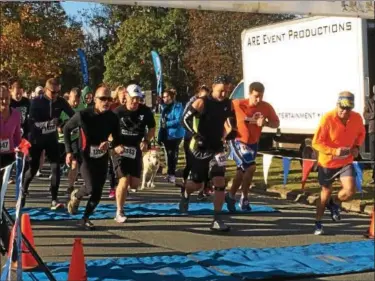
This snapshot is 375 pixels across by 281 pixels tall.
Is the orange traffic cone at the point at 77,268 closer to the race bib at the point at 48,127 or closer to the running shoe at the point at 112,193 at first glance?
the race bib at the point at 48,127

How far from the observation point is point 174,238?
8727mm

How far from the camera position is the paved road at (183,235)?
8.00m

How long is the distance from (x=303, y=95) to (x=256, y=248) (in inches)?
368

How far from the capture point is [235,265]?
7074 mm

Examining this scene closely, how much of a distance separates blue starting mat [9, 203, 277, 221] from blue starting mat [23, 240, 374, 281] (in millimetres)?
2789

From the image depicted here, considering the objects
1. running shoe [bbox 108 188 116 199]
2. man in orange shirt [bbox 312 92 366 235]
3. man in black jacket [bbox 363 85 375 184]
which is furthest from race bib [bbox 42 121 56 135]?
man in black jacket [bbox 363 85 375 184]

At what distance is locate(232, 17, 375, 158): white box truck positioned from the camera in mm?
14469

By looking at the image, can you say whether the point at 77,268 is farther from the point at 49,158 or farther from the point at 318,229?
the point at 49,158

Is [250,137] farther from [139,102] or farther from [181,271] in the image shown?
[181,271]

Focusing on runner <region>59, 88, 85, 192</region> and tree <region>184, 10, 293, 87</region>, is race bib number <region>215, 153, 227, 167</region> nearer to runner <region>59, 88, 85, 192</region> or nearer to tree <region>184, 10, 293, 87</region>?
runner <region>59, 88, 85, 192</region>

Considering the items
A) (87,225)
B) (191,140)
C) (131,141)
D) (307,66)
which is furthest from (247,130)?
(307,66)

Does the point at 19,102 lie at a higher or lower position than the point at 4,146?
higher

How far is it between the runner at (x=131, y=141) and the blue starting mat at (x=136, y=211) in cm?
62

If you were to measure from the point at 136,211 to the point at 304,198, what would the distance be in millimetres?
3301
